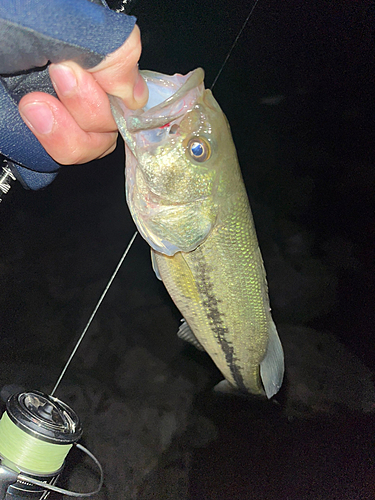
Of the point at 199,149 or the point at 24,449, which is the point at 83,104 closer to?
the point at 199,149

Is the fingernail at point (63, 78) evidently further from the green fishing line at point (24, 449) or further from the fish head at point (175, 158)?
the green fishing line at point (24, 449)

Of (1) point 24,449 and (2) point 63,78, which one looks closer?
(2) point 63,78

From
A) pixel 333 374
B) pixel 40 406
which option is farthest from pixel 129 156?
pixel 333 374

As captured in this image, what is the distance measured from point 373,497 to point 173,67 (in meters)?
2.66

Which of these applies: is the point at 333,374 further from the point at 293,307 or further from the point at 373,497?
the point at 373,497

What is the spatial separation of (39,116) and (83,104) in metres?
0.09

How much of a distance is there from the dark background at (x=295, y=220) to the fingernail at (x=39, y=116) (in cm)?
102

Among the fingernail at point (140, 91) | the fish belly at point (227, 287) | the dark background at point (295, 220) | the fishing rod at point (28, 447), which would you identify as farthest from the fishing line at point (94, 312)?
the fingernail at point (140, 91)

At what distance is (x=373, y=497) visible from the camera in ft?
6.09

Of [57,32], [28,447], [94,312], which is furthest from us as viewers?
[94,312]

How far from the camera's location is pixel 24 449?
955mm

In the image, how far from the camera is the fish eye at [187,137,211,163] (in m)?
0.70

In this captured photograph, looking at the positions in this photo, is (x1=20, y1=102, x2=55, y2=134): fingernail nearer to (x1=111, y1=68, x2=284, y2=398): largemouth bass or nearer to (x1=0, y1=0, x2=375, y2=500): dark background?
(x1=111, y1=68, x2=284, y2=398): largemouth bass

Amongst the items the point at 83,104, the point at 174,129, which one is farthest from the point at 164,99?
the point at 83,104
